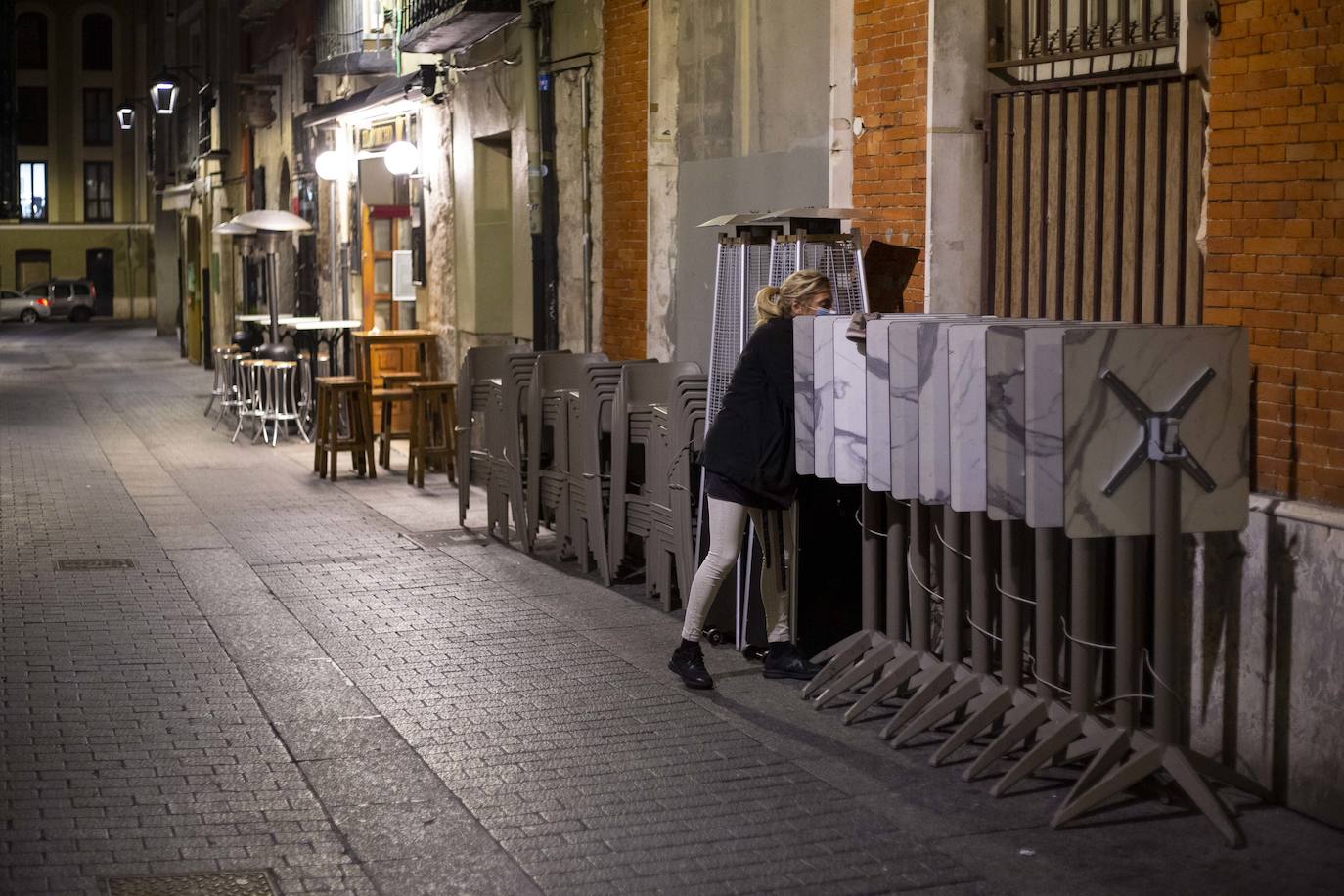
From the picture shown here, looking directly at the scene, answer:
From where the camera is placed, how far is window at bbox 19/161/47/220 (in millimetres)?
65812

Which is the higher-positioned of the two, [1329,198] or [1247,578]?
[1329,198]

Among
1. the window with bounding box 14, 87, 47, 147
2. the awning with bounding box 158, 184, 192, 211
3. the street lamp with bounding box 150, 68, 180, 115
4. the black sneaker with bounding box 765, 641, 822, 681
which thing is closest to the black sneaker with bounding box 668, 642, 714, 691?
the black sneaker with bounding box 765, 641, 822, 681

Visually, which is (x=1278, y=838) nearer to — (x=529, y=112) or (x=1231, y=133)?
(x=1231, y=133)

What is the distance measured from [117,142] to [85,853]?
64830 mm

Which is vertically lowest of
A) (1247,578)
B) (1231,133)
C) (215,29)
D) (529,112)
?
(1247,578)

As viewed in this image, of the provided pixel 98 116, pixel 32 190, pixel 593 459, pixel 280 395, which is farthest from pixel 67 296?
pixel 593 459

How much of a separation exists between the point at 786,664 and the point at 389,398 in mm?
9021

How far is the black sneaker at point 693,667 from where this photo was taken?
25.5 ft

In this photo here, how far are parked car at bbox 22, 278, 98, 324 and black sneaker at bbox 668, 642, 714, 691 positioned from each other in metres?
56.4

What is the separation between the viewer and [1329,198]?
598cm

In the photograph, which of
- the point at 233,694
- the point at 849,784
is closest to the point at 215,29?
the point at 233,694

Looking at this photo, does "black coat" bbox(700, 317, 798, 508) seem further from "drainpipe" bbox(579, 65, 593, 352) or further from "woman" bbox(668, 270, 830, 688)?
"drainpipe" bbox(579, 65, 593, 352)

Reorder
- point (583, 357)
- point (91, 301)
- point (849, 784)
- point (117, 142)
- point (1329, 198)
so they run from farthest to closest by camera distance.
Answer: point (117, 142)
point (91, 301)
point (583, 357)
point (849, 784)
point (1329, 198)

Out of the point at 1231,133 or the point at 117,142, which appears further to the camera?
the point at 117,142
